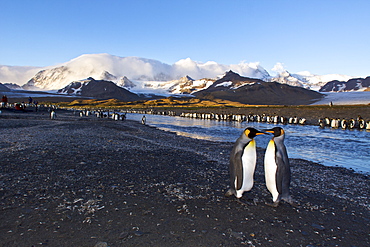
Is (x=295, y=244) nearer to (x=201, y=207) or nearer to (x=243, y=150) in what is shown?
(x=201, y=207)

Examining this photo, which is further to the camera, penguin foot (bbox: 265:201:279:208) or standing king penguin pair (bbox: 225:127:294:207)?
standing king penguin pair (bbox: 225:127:294:207)

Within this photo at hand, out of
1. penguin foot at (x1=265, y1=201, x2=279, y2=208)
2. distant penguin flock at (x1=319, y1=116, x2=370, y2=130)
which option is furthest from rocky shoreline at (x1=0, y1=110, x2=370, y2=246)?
distant penguin flock at (x1=319, y1=116, x2=370, y2=130)

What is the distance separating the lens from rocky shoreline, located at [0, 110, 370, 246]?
323 cm

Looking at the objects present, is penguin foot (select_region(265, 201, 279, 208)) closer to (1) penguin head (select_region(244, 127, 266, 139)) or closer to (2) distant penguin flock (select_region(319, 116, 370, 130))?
(1) penguin head (select_region(244, 127, 266, 139))

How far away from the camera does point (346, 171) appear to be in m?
7.65

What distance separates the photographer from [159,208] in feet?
13.2

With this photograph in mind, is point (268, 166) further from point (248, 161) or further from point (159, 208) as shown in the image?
point (159, 208)

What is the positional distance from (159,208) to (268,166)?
1.94m

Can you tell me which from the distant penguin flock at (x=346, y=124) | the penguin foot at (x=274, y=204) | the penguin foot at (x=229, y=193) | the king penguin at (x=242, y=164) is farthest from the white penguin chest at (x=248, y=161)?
the distant penguin flock at (x=346, y=124)

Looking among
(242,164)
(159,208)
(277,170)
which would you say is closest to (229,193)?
(242,164)

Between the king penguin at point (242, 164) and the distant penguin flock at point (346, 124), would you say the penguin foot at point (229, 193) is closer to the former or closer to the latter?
the king penguin at point (242, 164)

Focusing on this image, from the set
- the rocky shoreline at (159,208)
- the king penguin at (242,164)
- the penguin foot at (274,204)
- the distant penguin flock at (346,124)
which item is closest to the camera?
the rocky shoreline at (159,208)

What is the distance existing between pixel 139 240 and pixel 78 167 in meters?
3.60

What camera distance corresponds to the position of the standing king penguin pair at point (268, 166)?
4438 millimetres
